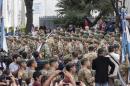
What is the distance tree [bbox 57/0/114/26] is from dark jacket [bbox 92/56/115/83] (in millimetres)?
30356

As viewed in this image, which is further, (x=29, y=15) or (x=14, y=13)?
(x=14, y=13)

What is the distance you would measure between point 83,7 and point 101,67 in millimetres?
31606

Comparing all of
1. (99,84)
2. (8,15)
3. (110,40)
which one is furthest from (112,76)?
(8,15)

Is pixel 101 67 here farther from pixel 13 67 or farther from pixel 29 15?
pixel 29 15

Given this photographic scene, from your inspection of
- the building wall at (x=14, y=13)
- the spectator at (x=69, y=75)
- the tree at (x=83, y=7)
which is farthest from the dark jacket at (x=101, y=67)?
the building wall at (x=14, y=13)

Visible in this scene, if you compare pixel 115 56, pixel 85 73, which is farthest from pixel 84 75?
pixel 115 56

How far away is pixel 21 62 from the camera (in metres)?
15.5

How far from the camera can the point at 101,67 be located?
16859 millimetres

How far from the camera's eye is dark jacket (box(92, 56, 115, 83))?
16828 millimetres

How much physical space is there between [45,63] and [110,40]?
10974mm

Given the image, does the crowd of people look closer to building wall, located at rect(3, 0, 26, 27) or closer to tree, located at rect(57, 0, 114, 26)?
tree, located at rect(57, 0, 114, 26)

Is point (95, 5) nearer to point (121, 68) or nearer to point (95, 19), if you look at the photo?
point (95, 19)

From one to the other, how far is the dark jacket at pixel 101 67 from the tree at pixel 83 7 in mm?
30356

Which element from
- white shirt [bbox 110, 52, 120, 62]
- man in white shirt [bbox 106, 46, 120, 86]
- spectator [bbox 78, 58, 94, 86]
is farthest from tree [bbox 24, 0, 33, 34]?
spectator [bbox 78, 58, 94, 86]
